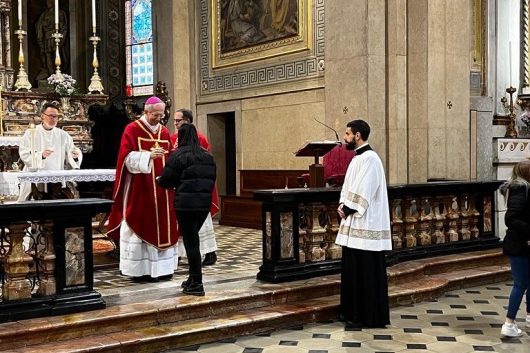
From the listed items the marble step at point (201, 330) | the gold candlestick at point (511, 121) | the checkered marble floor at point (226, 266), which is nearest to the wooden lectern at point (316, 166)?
the checkered marble floor at point (226, 266)

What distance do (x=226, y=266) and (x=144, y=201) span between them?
4.98 feet

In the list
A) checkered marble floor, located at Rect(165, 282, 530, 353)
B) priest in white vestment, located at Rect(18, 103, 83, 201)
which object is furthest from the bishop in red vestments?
priest in white vestment, located at Rect(18, 103, 83, 201)

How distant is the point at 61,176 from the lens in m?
7.77

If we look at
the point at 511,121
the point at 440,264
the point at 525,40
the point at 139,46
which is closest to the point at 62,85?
the point at 139,46

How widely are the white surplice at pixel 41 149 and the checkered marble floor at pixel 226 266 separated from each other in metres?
1.63

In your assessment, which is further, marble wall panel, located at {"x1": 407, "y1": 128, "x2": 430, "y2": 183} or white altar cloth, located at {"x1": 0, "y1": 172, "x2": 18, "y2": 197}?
marble wall panel, located at {"x1": 407, "y1": 128, "x2": 430, "y2": 183}

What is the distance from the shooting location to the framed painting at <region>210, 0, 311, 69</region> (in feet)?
40.0

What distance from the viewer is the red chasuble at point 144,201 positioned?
6793mm

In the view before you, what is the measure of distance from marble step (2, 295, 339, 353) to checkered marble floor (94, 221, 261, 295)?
33.6 inches

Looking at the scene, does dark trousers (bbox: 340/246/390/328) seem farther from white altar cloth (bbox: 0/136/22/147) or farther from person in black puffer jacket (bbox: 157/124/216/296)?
white altar cloth (bbox: 0/136/22/147)

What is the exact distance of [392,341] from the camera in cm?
575

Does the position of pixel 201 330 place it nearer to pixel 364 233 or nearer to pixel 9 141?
pixel 364 233

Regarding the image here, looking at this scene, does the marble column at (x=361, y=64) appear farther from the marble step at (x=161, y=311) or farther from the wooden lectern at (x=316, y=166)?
the marble step at (x=161, y=311)

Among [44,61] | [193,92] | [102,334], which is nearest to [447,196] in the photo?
[102,334]
